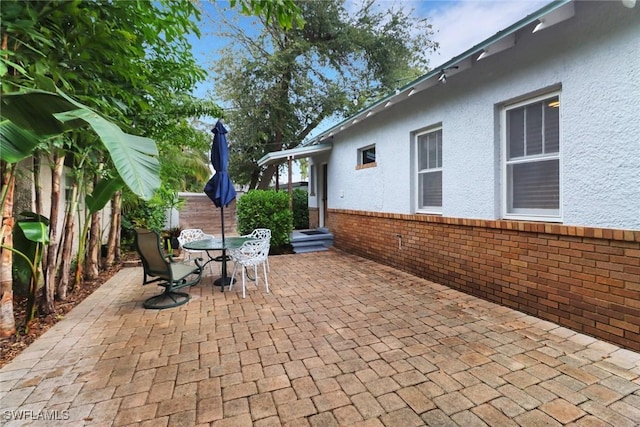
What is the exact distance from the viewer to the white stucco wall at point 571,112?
324cm

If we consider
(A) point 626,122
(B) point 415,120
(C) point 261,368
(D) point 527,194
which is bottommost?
(C) point 261,368

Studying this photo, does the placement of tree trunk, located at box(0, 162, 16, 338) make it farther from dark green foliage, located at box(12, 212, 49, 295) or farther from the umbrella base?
the umbrella base

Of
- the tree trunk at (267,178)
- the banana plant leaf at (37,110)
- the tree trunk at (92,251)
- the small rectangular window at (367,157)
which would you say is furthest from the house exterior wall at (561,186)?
the tree trunk at (267,178)

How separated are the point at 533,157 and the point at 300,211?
1036 cm

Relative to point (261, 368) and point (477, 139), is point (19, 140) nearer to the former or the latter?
point (261, 368)

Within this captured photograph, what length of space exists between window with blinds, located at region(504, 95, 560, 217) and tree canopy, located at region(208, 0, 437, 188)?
36.1 feet

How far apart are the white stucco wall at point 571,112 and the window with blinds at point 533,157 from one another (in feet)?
0.57

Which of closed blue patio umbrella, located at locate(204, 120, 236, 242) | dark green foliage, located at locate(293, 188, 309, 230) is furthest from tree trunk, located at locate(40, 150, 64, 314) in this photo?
dark green foliage, located at locate(293, 188, 309, 230)

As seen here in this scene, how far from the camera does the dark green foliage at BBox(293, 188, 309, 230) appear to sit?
1376cm

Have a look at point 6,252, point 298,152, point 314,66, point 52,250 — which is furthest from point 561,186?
point 314,66

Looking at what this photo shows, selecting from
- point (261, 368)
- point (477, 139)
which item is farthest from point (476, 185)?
point (261, 368)

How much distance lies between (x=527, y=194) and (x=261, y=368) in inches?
170

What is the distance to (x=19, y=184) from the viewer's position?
4801mm

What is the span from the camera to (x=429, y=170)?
6520 mm
